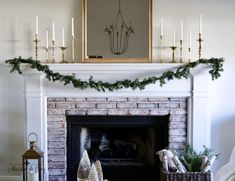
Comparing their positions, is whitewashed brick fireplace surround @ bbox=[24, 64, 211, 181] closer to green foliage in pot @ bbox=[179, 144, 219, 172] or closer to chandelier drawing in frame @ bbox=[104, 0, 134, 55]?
green foliage in pot @ bbox=[179, 144, 219, 172]

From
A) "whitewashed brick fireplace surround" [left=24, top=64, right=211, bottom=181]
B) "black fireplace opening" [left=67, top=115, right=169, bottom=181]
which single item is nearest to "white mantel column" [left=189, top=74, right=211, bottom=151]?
"whitewashed brick fireplace surround" [left=24, top=64, right=211, bottom=181]

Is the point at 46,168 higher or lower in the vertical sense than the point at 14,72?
lower

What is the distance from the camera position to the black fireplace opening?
3.85m

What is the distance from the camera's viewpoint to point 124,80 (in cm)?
367

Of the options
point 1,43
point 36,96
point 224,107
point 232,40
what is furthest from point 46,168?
point 232,40

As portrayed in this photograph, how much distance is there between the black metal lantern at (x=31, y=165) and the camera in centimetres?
342

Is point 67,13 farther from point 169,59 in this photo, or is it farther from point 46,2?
point 169,59

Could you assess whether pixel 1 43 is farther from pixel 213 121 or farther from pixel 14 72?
pixel 213 121

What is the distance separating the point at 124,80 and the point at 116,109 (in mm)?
325

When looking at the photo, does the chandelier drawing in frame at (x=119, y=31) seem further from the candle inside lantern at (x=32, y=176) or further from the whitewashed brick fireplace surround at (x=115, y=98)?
the candle inside lantern at (x=32, y=176)

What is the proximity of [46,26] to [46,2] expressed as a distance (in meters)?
0.24

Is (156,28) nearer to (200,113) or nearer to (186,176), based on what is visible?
(200,113)

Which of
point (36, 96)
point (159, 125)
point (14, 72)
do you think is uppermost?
point (14, 72)

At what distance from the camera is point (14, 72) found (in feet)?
12.6
